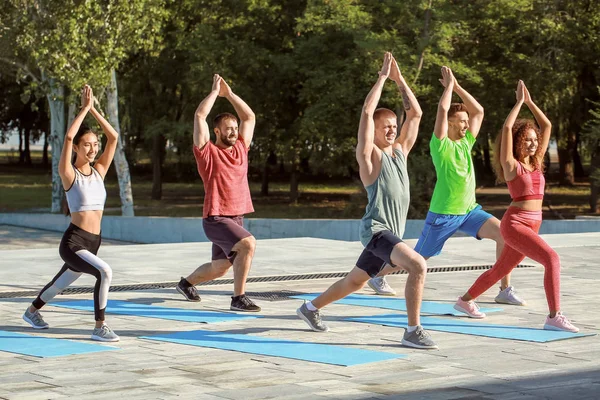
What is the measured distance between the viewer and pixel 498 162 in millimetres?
10078

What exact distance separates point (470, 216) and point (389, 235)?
2389mm

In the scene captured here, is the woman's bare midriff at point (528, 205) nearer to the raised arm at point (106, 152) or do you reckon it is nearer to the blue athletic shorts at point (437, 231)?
the blue athletic shorts at point (437, 231)

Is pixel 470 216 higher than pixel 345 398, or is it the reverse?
pixel 470 216

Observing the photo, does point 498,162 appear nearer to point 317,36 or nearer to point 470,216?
point 470,216

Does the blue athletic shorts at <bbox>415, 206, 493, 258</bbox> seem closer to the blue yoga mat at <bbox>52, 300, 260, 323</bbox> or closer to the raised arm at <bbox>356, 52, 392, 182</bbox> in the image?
the blue yoga mat at <bbox>52, 300, 260, 323</bbox>

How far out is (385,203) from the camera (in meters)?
8.94

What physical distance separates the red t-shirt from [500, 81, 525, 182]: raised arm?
91.3 inches

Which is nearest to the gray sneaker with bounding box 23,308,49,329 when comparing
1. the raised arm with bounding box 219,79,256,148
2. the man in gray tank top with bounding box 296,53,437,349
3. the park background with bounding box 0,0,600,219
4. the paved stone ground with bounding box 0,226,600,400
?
the paved stone ground with bounding box 0,226,600,400

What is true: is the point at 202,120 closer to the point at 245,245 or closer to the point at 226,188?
the point at 226,188

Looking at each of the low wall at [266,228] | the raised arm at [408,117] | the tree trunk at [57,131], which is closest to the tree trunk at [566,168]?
the tree trunk at [57,131]

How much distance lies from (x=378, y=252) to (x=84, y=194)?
7.69 ft

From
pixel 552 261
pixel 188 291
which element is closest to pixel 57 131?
pixel 188 291

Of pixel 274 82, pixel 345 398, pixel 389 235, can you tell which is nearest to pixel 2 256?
pixel 389 235

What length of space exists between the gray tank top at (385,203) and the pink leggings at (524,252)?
4.30 feet
